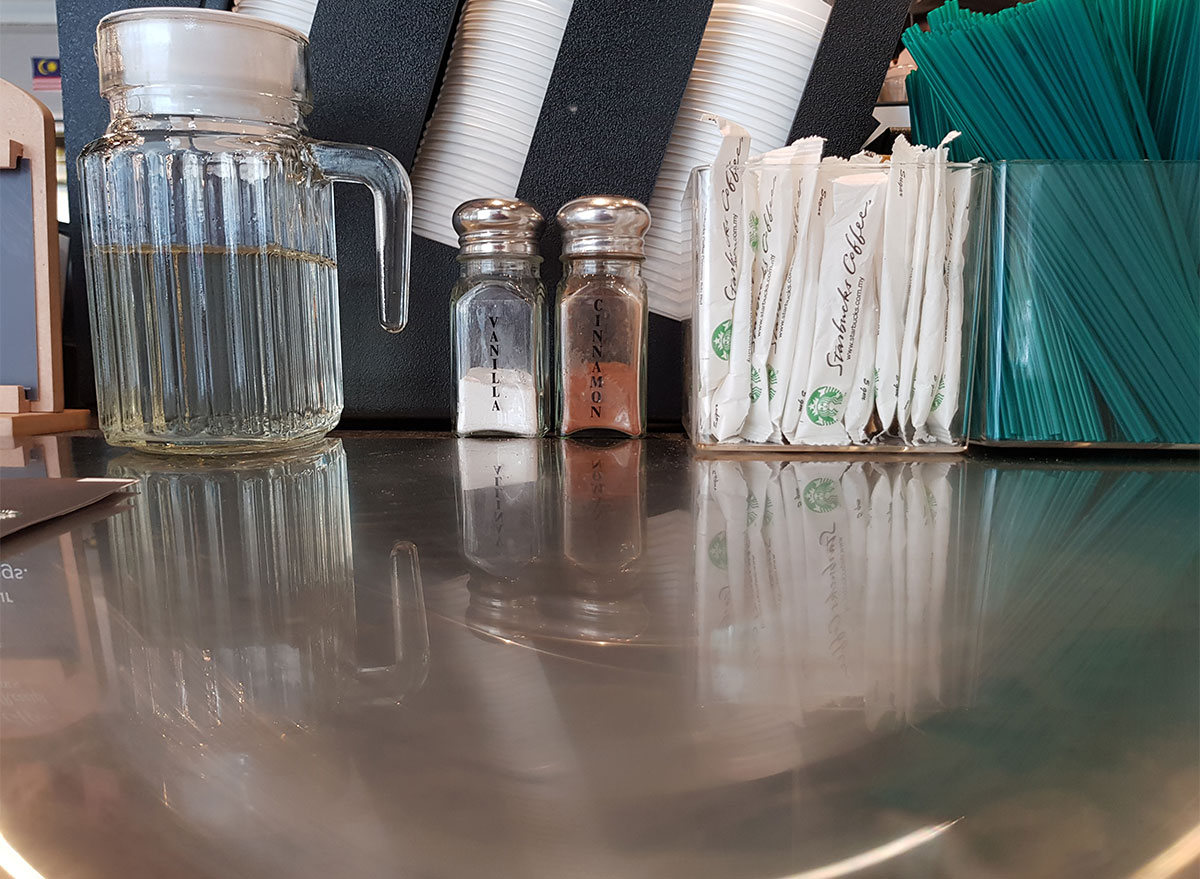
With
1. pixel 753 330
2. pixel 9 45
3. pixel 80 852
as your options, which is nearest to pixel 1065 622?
pixel 80 852

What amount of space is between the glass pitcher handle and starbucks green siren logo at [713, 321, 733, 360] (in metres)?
0.26

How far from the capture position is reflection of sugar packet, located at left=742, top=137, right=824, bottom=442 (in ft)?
1.96

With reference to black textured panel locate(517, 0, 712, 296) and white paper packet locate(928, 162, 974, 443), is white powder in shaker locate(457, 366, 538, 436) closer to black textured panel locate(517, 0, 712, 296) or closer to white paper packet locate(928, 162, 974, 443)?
black textured panel locate(517, 0, 712, 296)

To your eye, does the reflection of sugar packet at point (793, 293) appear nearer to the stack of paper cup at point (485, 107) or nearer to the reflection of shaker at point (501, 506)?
the reflection of shaker at point (501, 506)

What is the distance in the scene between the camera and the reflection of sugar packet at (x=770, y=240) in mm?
597

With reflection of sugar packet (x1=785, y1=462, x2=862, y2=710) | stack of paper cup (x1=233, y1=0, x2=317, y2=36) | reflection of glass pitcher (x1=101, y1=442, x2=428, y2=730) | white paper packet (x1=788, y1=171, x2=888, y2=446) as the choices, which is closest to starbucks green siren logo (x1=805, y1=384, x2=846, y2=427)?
white paper packet (x1=788, y1=171, x2=888, y2=446)

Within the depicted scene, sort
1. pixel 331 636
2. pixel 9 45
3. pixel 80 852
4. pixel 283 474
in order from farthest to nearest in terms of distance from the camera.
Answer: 1. pixel 9 45
2. pixel 283 474
3. pixel 331 636
4. pixel 80 852

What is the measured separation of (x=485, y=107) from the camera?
2.54ft

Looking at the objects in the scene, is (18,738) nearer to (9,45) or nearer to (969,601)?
(969,601)

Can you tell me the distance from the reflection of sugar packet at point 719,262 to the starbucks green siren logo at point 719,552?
0.25m

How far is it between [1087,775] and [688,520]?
0.83 feet

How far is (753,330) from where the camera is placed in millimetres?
609

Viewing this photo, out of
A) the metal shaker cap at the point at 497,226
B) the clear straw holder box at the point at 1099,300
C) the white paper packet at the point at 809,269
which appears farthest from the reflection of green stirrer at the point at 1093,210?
the metal shaker cap at the point at 497,226


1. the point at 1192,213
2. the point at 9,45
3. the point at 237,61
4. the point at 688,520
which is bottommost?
the point at 688,520
